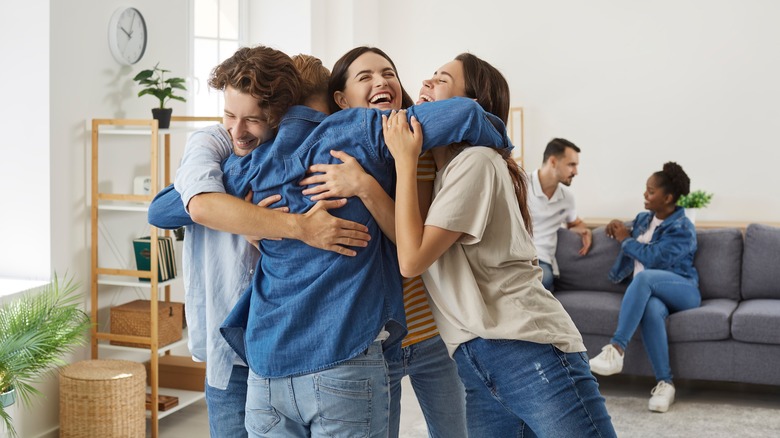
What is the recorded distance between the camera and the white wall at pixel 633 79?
612cm

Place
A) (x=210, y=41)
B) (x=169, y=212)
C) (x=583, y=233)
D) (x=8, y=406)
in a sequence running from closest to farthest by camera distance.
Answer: (x=169, y=212) < (x=8, y=406) < (x=583, y=233) < (x=210, y=41)

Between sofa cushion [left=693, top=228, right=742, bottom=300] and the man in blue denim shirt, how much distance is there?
3586 millimetres

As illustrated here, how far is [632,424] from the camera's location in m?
4.23

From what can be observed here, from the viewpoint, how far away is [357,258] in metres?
1.55

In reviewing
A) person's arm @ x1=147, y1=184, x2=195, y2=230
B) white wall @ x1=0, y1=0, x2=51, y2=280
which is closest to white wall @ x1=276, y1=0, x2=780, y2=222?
white wall @ x1=0, y1=0, x2=51, y2=280

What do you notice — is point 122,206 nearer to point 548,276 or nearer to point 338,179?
point 548,276

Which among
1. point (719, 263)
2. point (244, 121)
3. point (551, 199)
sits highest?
point (244, 121)

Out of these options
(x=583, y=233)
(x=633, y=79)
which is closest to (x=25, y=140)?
(x=583, y=233)

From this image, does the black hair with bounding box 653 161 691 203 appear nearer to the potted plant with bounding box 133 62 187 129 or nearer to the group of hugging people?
the potted plant with bounding box 133 62 187 129

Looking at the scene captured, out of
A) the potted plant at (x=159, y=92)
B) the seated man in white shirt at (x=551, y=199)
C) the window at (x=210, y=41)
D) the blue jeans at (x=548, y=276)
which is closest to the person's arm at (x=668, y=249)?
the seated man in white shirt at (x=551, y=199)

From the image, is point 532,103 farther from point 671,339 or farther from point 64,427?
point 64,427

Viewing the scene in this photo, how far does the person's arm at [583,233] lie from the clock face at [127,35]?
2.66 meters

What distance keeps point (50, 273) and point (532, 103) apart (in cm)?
395

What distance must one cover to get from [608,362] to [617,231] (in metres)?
0.89
